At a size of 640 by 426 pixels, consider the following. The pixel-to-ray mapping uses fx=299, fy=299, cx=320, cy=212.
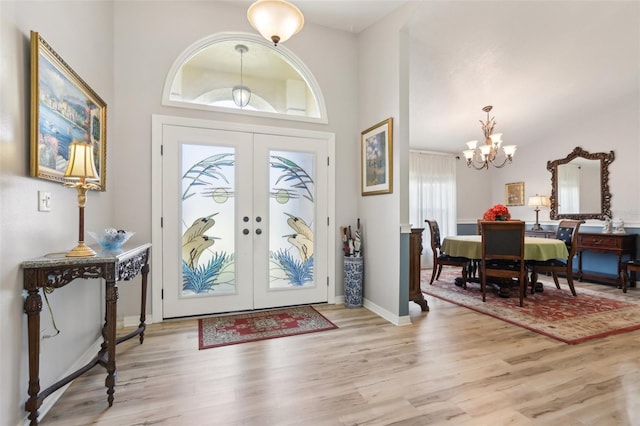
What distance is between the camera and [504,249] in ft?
12.0

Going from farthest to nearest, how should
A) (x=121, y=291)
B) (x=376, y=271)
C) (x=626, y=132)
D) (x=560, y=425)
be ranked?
(x=626, y=132) → (x=376, y=271) → (x=121, y=291) → (x=560, y=425)

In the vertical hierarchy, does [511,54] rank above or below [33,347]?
above

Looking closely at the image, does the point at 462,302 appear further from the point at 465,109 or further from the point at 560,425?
the point at 465,109

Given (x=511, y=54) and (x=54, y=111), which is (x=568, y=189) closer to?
(x=511, y=54)

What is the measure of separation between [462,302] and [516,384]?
1.85 metres

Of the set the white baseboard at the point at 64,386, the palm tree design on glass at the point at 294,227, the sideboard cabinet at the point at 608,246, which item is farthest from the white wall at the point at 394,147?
the sideboard cabinet at the point at 608,246

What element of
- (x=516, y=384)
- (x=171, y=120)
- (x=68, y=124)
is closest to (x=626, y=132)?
(x=516, y=384)

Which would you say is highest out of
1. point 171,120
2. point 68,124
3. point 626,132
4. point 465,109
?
point 465,109

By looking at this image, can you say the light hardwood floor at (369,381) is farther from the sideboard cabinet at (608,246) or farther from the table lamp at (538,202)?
the table lamp at (538,202)

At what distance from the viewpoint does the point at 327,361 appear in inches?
87.6

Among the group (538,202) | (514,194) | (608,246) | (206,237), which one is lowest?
(608,246)

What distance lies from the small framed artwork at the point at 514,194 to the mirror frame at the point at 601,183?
59 centimetres

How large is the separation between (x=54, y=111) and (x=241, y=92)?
1832 mm

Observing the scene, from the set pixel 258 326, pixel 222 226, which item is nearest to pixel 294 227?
pixel 222 226
